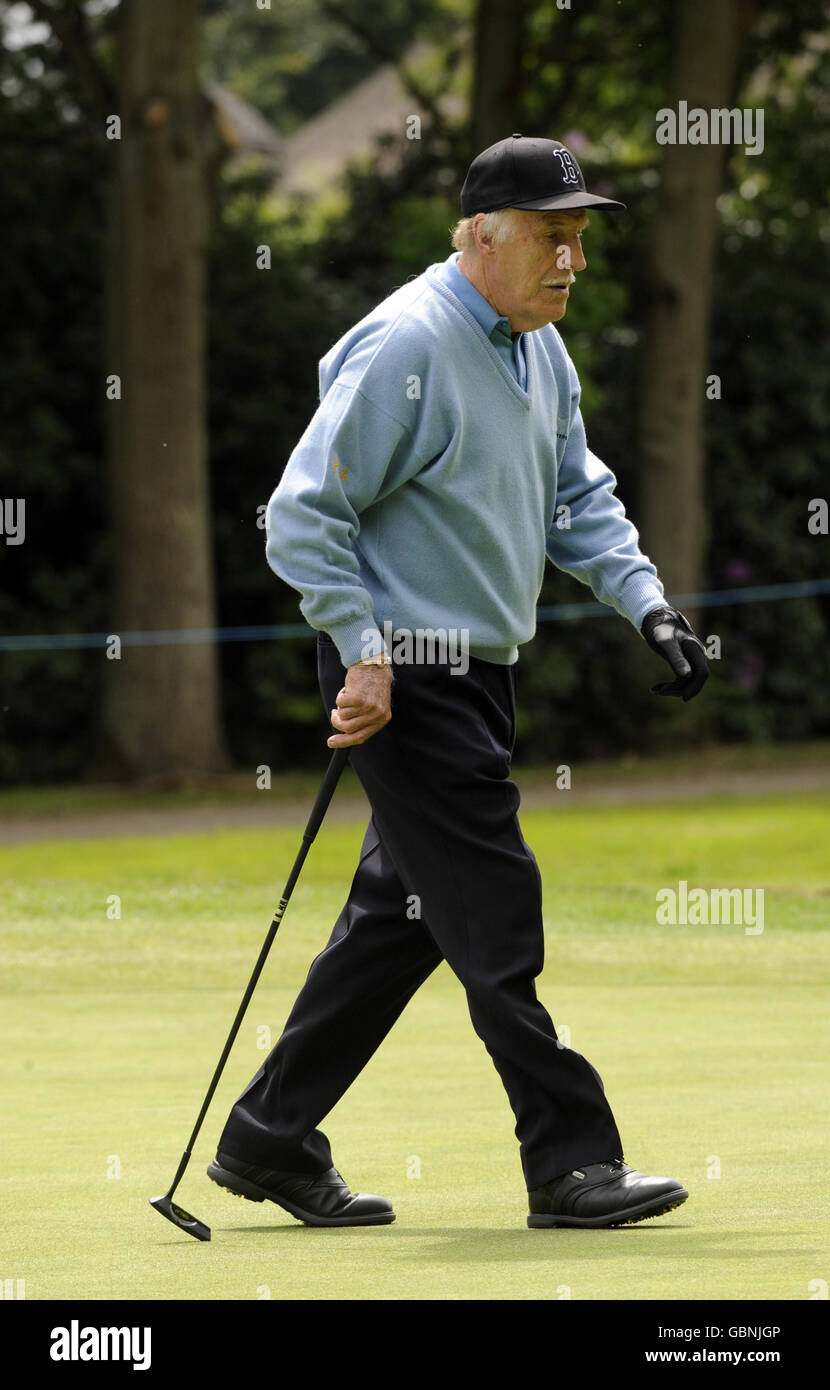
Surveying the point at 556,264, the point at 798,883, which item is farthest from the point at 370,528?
the point at 798,883

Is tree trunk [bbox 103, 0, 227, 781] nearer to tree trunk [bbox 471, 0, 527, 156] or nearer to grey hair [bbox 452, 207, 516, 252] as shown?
tree trunk [bbox 471, 0, 527, 156]

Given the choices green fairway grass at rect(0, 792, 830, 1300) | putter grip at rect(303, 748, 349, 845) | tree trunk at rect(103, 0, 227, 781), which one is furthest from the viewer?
tree trunk at rect(103, 0, 227, 781)

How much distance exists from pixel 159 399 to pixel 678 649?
11.7m

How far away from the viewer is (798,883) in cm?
1243

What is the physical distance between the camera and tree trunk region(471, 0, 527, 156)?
19.1 m

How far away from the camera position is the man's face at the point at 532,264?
15.8ft

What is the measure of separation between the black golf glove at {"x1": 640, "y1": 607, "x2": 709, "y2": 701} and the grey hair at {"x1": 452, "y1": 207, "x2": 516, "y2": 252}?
0.84 metres

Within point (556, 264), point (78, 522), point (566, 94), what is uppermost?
point (566, 94)

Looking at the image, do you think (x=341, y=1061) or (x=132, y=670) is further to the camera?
(x=132, y=670)

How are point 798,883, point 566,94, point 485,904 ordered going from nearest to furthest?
1. point 485,904
2. point 798,883
3. point 566,94

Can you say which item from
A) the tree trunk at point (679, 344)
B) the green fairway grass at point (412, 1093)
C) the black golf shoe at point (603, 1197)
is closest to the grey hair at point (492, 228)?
the black golf shoe at point (603, 1197)

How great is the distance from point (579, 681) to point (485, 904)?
1379 centimetres

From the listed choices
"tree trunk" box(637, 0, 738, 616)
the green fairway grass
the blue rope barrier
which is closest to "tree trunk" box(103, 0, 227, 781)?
the blue rope barrier

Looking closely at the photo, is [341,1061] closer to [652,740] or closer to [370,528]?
[370,528]
